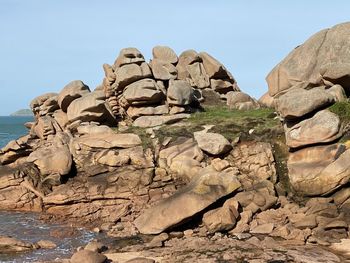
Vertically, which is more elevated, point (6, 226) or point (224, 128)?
point (224, 128)

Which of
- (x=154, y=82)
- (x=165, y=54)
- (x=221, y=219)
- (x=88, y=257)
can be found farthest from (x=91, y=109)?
(x=88, y=257)

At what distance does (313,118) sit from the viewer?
20.9 metres

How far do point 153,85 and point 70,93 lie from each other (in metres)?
6.00

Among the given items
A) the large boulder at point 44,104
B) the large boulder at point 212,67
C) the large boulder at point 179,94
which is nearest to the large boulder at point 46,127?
the large boulder at point 44,104

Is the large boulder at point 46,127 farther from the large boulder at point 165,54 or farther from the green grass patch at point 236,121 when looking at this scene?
the large boulder at point 165,54

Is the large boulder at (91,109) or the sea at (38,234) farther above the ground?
the large boulder at (91,109)

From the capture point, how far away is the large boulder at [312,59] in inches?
1030

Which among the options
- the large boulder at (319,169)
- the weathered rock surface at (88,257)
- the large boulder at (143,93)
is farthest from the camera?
the large boulder at (143,93)

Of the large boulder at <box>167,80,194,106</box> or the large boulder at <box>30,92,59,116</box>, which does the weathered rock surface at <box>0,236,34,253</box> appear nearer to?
the large boulder at <box>167,80,194,106</box>

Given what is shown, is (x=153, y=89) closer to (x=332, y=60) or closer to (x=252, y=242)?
(x=332, y=60)

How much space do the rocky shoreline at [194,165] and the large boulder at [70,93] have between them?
10cm

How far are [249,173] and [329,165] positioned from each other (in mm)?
4178

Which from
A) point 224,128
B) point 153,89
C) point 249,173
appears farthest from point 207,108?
point 249,173

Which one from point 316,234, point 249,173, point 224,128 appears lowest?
point 316,234
